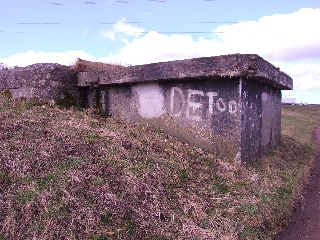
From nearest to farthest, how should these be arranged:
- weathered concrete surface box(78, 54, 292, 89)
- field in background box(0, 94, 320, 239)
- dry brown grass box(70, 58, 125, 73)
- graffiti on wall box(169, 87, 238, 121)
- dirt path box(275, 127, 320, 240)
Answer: field in background box(0, 94, 320, 239), dirt path box(275, 127, 320, 240), weathered concrete surface box(78, 54, 292, 89), graffiti on wall box(169, 87, 238, 121), dry brown grass box(70, 58, 125, 73)

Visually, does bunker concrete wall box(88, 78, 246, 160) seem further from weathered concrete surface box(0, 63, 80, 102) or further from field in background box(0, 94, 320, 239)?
weathered concrete surface box(0, 63, 80, 102)

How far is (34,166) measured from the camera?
4.32 meters

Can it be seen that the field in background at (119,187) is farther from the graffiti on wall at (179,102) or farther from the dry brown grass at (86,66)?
the dry brown grass at (86,66)

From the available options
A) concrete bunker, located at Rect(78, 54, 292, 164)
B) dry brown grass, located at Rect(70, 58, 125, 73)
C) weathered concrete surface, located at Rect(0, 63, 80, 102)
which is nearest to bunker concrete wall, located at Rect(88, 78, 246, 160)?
concrete bunker, located at Rect(78, 54, 292, 164)

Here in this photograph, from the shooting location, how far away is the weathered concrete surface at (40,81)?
726 centimetres

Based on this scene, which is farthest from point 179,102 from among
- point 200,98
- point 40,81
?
point 40,81

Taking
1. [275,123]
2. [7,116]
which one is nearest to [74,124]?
[7,116]

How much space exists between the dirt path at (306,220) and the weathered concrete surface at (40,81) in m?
5.04

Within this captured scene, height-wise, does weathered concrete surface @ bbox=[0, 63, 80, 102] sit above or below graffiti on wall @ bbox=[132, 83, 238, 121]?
above

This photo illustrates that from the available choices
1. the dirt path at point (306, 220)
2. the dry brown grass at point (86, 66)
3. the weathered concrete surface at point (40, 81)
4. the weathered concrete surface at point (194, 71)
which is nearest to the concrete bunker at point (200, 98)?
the weathered concrete surface at point (194, 71)

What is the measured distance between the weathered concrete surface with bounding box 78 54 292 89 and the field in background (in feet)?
4.08

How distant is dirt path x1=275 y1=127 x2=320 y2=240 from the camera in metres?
4.64

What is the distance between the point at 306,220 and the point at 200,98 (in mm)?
2719

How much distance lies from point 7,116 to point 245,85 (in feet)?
13.5
